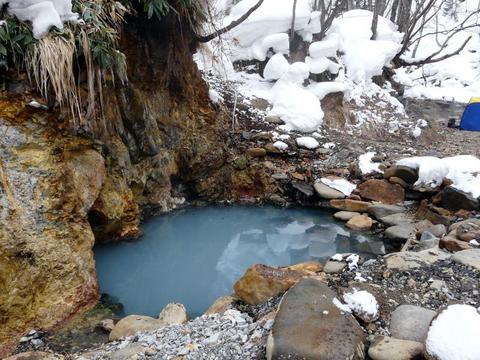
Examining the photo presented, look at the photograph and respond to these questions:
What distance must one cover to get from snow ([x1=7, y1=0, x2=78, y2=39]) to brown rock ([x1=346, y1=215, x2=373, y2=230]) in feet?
11.7

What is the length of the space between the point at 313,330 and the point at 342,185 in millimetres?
3740

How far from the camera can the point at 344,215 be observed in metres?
5.00

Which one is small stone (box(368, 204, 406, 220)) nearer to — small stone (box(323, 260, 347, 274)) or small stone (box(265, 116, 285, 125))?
small stone (box(265, 116, 285, 125))

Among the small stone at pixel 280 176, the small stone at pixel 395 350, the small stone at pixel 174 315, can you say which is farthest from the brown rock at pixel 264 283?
the small stone at pixel 280 176

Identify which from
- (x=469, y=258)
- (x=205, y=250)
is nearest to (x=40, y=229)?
(x=205, y=250)

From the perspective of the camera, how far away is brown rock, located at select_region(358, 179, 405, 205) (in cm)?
512

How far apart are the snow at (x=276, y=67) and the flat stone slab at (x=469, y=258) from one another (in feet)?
17.0

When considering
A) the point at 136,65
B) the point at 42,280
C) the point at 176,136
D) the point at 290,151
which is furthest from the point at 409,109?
the point at 42,280

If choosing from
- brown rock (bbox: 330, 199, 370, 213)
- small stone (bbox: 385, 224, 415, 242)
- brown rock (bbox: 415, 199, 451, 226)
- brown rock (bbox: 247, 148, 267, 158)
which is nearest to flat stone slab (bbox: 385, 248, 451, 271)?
small stone (bbox: 385, 224, 415, 242)

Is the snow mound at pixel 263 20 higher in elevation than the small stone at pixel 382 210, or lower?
higher

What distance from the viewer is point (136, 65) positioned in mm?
4578

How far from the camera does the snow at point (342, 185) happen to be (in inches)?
210

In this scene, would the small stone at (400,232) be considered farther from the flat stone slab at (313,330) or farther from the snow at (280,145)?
the flat stone slab at (313,330)

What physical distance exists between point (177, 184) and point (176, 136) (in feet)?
2.08
